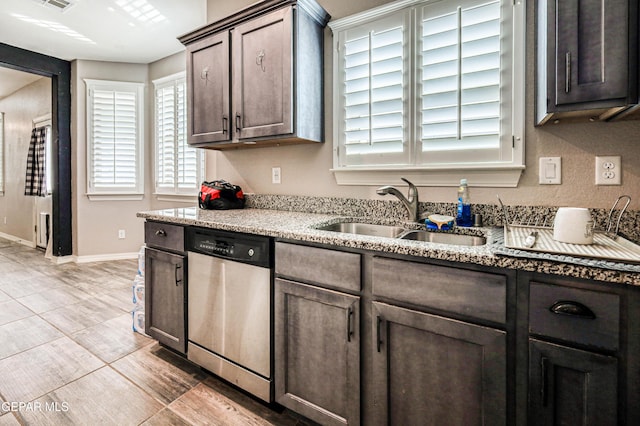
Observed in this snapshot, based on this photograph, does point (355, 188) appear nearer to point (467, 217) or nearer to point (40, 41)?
point (467, 217)

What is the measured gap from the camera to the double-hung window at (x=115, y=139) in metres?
4.47

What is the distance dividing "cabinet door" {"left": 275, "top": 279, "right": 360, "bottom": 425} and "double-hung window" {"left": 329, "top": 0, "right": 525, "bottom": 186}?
0.89 m

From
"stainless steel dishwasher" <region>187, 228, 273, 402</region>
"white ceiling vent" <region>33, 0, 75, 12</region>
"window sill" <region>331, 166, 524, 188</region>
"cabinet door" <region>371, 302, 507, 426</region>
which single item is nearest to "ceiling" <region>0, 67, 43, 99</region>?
"white ceiling vent" <region>33, 0, 75, 12</region>

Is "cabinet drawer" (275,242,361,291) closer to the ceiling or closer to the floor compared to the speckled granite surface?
closer to the floor

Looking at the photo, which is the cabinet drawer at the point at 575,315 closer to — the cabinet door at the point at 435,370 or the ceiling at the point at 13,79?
the cabinet door at the point at 435,370

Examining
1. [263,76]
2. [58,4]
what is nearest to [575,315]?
[263,76]

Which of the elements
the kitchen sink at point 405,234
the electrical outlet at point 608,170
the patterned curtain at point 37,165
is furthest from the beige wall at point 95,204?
the electrical outlet at point 608,170

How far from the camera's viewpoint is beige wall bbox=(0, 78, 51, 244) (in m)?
5.29

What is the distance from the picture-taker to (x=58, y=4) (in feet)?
9.91

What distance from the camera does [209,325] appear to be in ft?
5.96

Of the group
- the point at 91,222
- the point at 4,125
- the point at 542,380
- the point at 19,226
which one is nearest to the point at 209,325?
the point at 542,380

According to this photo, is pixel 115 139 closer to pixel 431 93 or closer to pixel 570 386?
pixel 431 93

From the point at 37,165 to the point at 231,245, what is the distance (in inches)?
209

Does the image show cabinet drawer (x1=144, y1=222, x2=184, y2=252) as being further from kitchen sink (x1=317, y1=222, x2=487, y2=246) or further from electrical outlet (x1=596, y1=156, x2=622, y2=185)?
electrical outlet (x1=596, y1=156, x2=622, y2=185)
